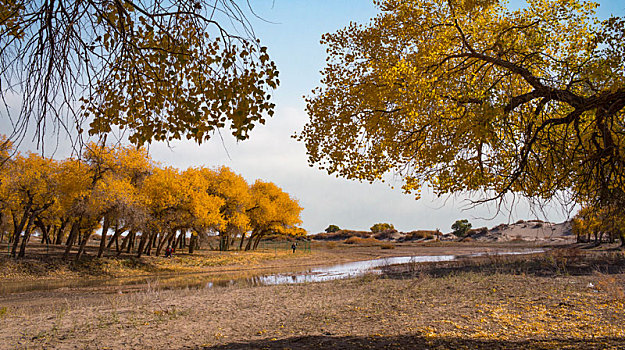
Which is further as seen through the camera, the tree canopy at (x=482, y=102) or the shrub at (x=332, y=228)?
the shrub at (x=332, y=228)

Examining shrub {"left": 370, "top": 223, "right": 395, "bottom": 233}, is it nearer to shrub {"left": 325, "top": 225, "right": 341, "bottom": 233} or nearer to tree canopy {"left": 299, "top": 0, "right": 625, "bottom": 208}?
shrub {"left": 325, "top": 225, "right": 341, "bottom": 233}

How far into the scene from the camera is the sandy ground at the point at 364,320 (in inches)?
246

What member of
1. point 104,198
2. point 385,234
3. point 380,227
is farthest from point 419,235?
point 104,198

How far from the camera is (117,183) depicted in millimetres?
25031

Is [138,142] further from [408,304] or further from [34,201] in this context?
[34,201]

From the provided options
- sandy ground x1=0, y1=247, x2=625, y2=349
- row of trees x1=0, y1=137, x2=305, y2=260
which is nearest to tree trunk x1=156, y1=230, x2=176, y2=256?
row of trees x1=0, y1=137, x2=305, y2=260

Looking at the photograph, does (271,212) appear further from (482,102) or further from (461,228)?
(461,228)

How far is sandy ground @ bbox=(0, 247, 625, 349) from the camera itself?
20.5ft

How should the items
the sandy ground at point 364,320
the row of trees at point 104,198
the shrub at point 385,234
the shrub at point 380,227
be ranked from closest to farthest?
the sandy ground at point 364,320 → the row of trees at point 104,198 → the shrub at point 385,234 → the shrub at point 380,227

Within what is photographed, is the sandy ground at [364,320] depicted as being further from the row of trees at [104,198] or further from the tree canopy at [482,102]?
the row of trees at [104,198]

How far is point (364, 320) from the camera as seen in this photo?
7.91 m

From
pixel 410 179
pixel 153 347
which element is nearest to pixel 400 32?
pixel 410 179

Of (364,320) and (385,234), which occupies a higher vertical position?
(385,234)

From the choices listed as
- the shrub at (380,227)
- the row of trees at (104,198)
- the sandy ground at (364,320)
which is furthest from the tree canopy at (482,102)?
the shrub at (380,227)
